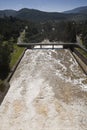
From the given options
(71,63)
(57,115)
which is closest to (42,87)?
(57,115)

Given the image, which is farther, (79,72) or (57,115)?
(79,72)

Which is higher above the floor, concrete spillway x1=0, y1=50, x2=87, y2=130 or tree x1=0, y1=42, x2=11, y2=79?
tree x1=0, y1=42, x2=11, y2=79

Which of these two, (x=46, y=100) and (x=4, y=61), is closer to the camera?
(x=46, y=100)

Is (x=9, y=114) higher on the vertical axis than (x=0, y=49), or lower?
lower

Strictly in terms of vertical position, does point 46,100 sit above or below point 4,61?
below

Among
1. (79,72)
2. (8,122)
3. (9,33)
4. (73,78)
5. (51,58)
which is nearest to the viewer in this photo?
(8,122)

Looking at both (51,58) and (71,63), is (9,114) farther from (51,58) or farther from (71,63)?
(51,58)

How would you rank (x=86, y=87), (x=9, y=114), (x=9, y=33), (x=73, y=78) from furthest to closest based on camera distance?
(x=9, y=33), (x=73, y=78), (x=86, y=87), (x=9, y=114)

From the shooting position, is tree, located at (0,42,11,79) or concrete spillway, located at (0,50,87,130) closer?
concrete spillway, located at (0,50,87,130)
